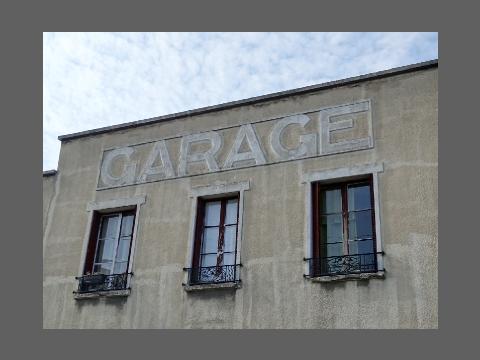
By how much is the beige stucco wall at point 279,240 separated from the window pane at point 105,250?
1.23ft

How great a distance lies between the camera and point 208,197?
12.3 metres

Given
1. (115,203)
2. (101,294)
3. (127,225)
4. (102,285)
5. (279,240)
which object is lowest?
(101,294)

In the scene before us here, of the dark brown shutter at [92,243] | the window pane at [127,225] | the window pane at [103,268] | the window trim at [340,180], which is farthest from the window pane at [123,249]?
the window trim at [340,180]

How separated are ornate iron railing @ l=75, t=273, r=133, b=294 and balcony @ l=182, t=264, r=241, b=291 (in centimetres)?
128

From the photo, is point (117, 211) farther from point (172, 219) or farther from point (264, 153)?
point (264, 153)

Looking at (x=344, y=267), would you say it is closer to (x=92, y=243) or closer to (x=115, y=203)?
(x=115, y=203)

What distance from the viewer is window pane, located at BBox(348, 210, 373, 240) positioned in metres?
10.8

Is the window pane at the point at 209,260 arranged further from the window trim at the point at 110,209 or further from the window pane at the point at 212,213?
the window trim at the point at 110,209

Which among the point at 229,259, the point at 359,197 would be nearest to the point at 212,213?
the point at 229,259

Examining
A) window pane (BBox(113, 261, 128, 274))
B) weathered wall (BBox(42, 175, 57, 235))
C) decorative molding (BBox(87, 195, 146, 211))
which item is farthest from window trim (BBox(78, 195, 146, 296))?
weathered wall (BBox(42, 175, 57, 235))

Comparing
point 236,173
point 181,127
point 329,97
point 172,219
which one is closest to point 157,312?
point 172,219

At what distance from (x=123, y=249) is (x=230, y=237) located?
7.40 ft

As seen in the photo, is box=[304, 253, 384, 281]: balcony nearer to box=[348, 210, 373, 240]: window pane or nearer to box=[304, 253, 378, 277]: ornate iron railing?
box=[304, 253, 378, 277]: ornate iron railing

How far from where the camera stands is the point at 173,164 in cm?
1295
